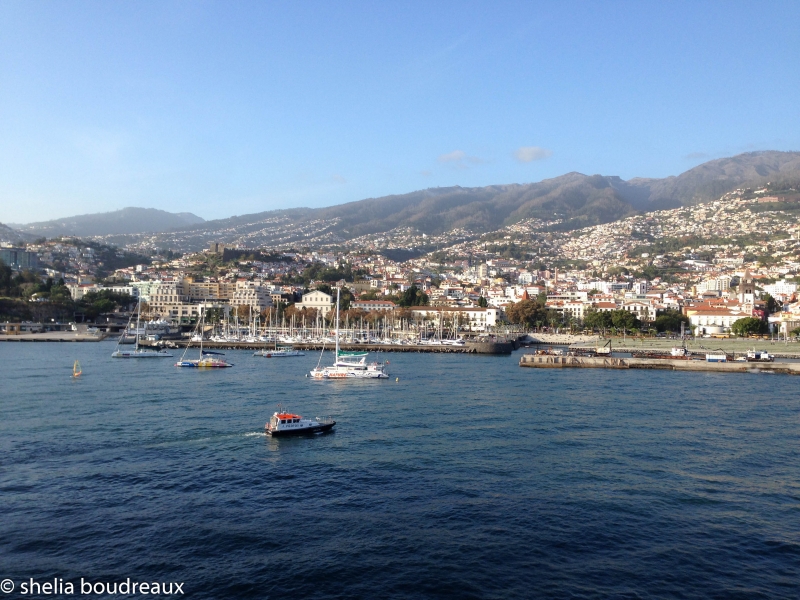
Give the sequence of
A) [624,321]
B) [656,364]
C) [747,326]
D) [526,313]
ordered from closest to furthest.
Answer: [656,364], [747,326], [624,321], [526,313]

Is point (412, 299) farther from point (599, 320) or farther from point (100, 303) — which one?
point (100, 303)

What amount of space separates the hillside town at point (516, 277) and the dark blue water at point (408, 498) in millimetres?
49278

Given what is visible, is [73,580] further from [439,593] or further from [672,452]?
[672,452]

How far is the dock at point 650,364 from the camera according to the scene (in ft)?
121

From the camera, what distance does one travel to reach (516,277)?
137 meters

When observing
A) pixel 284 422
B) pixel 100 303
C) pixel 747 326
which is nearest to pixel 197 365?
pixel 284 422

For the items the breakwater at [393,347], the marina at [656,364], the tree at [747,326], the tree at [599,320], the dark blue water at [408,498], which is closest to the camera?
the dark blue water at [408,498]

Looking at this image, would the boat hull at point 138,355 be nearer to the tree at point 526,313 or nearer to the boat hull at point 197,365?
the boat hull at point 197,365

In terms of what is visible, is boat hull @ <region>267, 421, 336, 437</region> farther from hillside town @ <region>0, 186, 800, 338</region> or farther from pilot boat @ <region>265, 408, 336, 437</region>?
hillside town @ <region>0, 186, 800, 338</region>

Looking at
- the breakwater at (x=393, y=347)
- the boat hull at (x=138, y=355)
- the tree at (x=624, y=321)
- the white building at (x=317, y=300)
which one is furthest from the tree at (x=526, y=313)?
the boat hull at (x=138, y=355)

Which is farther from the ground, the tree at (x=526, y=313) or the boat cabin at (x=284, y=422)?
the tree at (x=526, y=313)

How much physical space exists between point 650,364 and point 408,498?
1212 inches

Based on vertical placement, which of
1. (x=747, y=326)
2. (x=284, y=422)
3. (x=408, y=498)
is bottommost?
(x=408, y=498)

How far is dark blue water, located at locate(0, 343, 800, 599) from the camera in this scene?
9.09 metres
